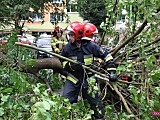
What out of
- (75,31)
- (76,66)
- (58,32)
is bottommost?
(76,66)

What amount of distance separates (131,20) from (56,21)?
358 centimetres

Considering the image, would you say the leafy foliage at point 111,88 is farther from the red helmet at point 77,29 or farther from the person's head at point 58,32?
the person's head at point 58,32

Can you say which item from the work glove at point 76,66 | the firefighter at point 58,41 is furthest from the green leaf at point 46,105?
the firefighter at point 58,41

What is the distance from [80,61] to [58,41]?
1.93 meters

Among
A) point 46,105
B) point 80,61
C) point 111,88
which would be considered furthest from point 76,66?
point 46,105

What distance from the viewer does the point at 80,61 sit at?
14.1ft

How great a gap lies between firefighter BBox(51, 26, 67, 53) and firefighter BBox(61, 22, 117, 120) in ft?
5.00

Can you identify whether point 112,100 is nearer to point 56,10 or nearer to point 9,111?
point 9,111

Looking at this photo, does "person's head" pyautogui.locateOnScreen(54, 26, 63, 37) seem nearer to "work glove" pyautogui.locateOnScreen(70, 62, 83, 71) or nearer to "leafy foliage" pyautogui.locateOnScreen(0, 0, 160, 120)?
"leafy foliage" pyautogui.locateOnScreen(0, 0, 160, 120)

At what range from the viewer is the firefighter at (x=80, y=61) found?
14.1ft

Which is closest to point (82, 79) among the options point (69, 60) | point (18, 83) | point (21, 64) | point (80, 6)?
point (69, 60)

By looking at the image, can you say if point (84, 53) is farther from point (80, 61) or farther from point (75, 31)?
point (75, 31)

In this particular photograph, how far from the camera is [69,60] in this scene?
413cm

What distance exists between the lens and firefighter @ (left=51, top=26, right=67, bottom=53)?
604cm
